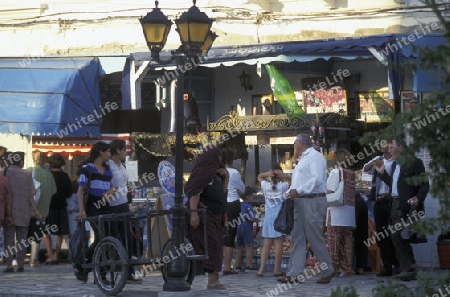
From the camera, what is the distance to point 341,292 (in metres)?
5.95

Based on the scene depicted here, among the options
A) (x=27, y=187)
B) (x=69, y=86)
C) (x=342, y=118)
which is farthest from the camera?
(x=69, y=86)

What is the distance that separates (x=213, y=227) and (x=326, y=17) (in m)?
7.24

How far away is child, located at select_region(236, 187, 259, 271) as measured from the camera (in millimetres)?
15953

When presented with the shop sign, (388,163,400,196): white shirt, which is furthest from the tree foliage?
the shop sign

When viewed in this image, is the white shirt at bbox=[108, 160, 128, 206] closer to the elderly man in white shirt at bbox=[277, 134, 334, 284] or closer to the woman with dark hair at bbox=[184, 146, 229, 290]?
the woman with dark hair at bbox=[184, 146, 229, 290]

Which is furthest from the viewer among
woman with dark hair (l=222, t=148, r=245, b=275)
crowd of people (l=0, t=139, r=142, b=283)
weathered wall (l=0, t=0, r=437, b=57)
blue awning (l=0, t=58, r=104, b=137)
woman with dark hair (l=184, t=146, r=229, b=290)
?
blue awning (l=0, t=58, r=104, b=137)

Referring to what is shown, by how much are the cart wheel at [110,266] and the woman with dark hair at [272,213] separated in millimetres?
2931

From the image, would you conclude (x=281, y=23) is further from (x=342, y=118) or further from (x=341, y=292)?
(x=341, y=292)

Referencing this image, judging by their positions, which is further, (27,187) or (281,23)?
(281,23)

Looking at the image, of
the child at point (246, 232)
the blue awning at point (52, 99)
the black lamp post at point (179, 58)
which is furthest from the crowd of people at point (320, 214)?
the blue awning at point (52, 99)

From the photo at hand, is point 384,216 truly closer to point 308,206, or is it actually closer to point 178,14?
point 308,206

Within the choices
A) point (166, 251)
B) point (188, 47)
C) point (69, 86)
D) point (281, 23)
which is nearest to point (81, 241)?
point (166, 251)

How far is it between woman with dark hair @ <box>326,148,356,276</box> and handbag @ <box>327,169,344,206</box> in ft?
0.07

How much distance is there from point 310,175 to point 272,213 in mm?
1795
